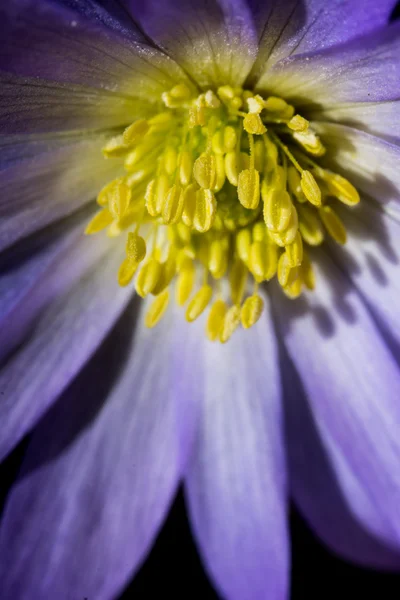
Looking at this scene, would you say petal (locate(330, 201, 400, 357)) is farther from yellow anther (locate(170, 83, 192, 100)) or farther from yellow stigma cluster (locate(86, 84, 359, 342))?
yellow anther (locate(170, 83, 192, 100))

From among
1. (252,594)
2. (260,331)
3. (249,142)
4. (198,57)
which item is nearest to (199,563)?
(252,594)

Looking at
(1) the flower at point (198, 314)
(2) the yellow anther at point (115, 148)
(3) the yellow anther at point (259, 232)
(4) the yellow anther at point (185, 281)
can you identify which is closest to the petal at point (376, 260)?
(1) the flower at point (198, 314)

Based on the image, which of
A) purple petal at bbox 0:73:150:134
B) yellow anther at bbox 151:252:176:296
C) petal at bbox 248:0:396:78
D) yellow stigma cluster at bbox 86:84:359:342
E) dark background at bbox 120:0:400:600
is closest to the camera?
petal at bbox 248:0:396:78

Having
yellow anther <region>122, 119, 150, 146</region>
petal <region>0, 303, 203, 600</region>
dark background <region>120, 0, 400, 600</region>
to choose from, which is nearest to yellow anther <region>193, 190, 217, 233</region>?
yellow anther <region>122, 119, 150, 146</region>

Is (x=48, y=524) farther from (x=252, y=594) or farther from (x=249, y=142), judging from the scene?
(x=249, y=142)

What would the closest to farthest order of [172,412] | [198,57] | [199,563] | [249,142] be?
[198,57]
[249,142]
[172,412]
[199,563]

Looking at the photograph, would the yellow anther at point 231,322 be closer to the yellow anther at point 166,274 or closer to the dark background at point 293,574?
the yellow anther at point 166,274

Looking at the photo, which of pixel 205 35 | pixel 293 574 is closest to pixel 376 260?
pixel 205 35
